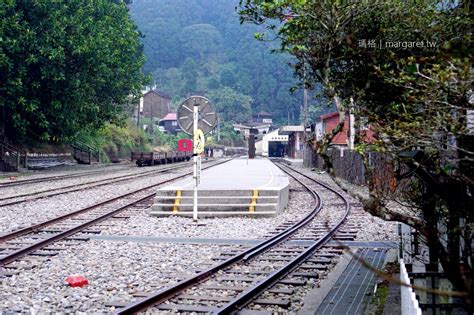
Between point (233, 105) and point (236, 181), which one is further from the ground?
point (233, 105)

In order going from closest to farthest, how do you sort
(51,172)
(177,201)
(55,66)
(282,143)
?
1. (177,201)
2. (55,66)
3. (51,172)
4. (282,143)

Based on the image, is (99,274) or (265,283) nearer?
(265,283)

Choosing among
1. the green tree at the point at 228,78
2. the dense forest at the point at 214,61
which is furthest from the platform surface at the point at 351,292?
the green tree at the point at 228,78

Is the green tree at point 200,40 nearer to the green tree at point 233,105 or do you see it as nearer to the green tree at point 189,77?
the green tree at point 189,77

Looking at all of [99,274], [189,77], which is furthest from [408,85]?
[189,77]

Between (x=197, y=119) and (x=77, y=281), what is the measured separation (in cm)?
652

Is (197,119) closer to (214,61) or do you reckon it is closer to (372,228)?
(372,228)

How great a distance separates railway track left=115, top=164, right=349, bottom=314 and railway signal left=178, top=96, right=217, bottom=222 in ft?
10.9

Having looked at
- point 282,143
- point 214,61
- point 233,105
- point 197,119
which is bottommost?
point 197,119

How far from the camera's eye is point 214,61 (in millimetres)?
134500

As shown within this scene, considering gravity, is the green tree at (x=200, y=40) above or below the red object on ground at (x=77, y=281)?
above

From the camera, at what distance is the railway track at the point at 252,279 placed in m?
5.50

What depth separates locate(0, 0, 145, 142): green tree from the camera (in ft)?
87.5

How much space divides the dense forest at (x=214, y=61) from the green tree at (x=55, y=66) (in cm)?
7204
